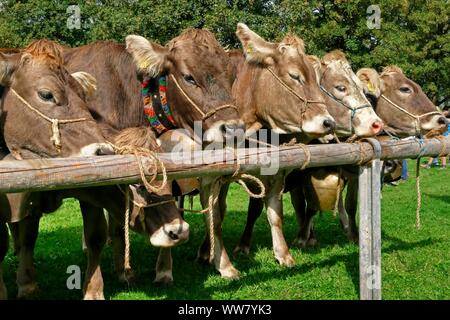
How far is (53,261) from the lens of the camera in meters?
7.35

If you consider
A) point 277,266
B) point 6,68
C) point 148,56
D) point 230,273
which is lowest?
point 277,266

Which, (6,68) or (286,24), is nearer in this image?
(6,68)

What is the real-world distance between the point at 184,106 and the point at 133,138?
0.96 m

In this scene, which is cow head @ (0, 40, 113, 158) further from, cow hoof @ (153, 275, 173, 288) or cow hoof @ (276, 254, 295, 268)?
cow hoof @ (276, 254, 295, 268)

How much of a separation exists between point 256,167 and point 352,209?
417 centimetres

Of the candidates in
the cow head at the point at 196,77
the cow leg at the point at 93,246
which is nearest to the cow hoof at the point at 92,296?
the cow leg at the point at 93,246

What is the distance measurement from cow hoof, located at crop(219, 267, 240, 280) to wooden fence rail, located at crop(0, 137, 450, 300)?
1.52m

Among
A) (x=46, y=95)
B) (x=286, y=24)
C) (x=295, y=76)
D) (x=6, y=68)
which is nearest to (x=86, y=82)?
(x=46, y=95)

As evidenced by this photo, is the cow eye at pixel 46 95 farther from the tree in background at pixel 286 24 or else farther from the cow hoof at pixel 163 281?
the tree in background at pixel 286 24

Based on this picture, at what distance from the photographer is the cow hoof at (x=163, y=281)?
598cm

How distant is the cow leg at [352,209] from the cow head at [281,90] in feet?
6.55

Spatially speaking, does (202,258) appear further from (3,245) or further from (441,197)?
(441,197)

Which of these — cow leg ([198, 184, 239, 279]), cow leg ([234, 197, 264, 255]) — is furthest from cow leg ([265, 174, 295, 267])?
cow leg ([234, 197, 264, 255])

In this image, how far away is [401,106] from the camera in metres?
8.38
